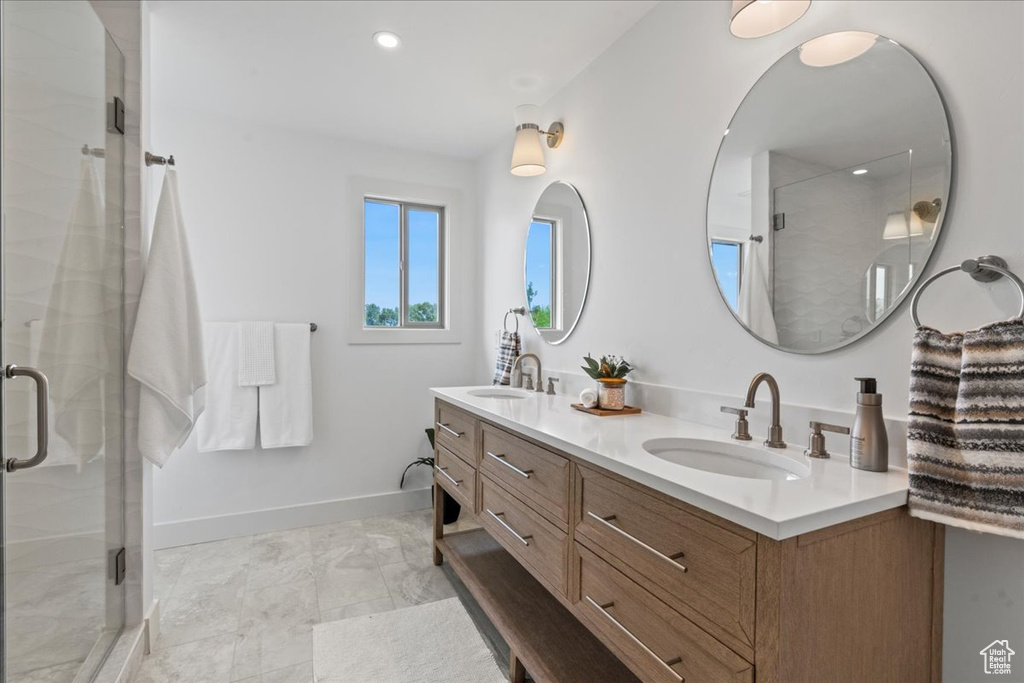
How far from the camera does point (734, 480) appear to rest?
3.23 ft

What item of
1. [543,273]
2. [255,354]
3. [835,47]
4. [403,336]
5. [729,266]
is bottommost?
[255,354]

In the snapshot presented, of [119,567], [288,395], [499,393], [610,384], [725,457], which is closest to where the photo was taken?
[725,457]

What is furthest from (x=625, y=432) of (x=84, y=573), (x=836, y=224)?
(x=84, y=573)

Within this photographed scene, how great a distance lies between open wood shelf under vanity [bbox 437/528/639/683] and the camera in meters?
1.48

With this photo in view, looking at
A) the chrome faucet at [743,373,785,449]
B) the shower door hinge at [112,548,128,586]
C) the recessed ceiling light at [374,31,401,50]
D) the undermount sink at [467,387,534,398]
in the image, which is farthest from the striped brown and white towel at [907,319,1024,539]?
the shower door hinge at [112,548,128,586]

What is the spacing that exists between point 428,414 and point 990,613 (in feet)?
9.25

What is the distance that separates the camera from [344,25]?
6.39 feet

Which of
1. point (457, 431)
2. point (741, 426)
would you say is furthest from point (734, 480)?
point (457, 431)

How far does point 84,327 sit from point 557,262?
73.1 inches

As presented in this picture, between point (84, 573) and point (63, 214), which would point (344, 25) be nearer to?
point (63, 214)

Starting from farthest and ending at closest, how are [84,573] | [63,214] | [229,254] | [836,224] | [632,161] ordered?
1. [229,254]
2. [632,161]
3. [84,573]
4. [63,214]
5. [836,224]

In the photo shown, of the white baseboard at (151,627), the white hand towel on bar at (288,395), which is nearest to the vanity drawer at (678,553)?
the white baseboard at (151,627)

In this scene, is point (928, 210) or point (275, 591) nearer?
point (928, 210)

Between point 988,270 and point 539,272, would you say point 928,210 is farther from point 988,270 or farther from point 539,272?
point 539,272
